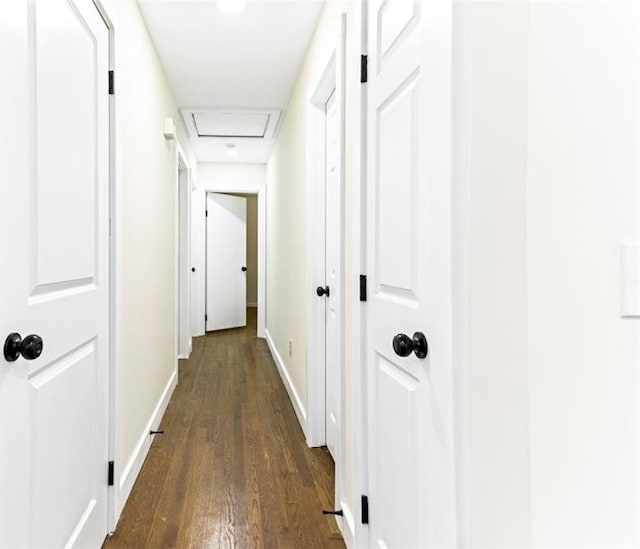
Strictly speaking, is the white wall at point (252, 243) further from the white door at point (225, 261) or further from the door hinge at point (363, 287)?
the door hinge at point (363, 287)

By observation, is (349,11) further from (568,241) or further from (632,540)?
(632,540)

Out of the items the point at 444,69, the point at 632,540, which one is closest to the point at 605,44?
the point at 444,69

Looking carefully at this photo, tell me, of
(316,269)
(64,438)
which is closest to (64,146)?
(64,438)

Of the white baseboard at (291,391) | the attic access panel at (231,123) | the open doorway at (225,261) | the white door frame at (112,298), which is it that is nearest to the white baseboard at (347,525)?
the white door frame at (112,298)

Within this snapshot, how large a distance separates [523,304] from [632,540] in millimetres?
469

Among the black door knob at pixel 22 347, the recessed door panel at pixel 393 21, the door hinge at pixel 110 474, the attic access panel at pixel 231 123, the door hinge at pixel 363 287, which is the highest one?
the attic access panel at pixel 231 123

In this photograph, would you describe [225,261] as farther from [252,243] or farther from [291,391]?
[291,391]

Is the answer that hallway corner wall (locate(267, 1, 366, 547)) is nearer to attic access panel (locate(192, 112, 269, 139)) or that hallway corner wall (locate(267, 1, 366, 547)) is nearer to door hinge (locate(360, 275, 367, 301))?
door hinge (locate(360, 275, 367, 301))

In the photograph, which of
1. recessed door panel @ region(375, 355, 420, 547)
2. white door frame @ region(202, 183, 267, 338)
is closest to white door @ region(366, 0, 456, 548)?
recessed door panel @ region(375, 355, 420, 547)

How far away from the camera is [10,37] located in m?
1.09

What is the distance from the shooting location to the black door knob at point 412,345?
1104 mm

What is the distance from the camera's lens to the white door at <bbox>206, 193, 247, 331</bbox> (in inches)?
271

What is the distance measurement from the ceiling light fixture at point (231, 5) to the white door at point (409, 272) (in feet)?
3.81

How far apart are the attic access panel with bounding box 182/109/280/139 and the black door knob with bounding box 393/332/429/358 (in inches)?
135
